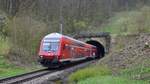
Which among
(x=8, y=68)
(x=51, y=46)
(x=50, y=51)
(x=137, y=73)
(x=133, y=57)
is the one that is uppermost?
(x=51, y=46)

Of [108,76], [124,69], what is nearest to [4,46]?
[124,69]

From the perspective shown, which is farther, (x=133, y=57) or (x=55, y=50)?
(x=55, y=50)

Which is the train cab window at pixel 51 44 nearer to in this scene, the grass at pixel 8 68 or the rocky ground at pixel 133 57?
the grass at pixel 8 68

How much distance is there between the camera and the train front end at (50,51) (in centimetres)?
3681

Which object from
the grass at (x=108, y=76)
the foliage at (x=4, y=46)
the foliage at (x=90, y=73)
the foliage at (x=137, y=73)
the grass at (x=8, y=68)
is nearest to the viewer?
the grass at (x=108, y=76)

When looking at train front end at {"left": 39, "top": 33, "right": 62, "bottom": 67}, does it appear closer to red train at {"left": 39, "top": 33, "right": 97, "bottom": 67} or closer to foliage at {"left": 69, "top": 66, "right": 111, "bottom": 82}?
red train at {"left": 39, "top": 33, "right": 97, "bottom": 67}

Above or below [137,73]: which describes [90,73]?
below

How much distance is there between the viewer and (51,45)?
1486 inches

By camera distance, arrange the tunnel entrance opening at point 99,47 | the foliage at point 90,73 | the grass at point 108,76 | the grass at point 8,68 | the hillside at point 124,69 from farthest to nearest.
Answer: the tunnel entrance opening at point 99,47, the grass at point 8,68, the foliage at point 90,73, the hillside at point 124,69, the grass at point 108,76

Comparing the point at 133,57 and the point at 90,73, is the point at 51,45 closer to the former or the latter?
the point at 133,57

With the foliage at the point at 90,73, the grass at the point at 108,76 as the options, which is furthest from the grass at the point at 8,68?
the grass at the point at 108,76

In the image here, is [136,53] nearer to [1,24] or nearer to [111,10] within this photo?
[1,24]

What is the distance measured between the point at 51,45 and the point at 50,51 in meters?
0.62

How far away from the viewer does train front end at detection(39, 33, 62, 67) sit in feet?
121
